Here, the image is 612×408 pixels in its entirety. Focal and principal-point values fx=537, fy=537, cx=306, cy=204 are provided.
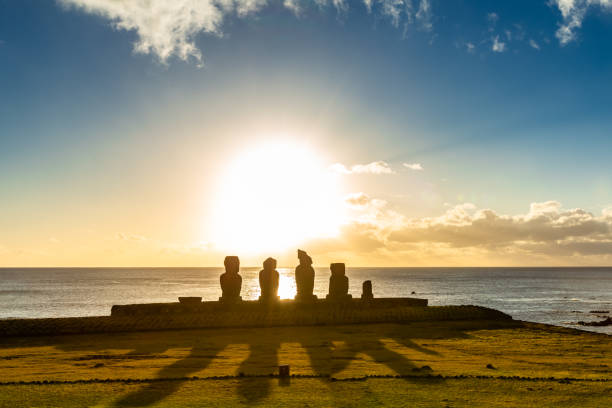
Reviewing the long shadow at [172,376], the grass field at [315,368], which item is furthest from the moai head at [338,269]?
the long shadow at [172,376]

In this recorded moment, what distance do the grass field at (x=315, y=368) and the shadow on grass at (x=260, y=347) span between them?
0.19 ft

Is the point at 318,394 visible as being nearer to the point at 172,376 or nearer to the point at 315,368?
the point at 315,368

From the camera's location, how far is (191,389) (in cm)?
1628

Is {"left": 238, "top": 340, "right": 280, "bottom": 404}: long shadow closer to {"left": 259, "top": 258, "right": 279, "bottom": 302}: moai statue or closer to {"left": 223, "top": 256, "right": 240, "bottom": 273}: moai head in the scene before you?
{"left": 259, "top": 258, "right": 279, "bottom": 302}: moai statue

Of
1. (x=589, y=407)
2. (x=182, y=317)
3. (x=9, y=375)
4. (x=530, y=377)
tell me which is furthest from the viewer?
(x=182, y=317)

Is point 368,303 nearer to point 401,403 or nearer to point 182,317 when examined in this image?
point 182,317

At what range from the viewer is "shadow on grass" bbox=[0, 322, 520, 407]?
55.6 ft

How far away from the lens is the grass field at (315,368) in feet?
49.7

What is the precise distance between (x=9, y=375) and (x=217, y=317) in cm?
1739

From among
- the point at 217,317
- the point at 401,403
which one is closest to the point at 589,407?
the point at 401,403

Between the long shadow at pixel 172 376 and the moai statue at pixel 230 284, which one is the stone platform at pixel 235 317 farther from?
the long shadow at pixel 172 376

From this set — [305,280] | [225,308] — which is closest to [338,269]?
[305,280]

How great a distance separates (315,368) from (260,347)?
6.86 meters

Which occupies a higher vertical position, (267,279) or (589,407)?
(267,279)
